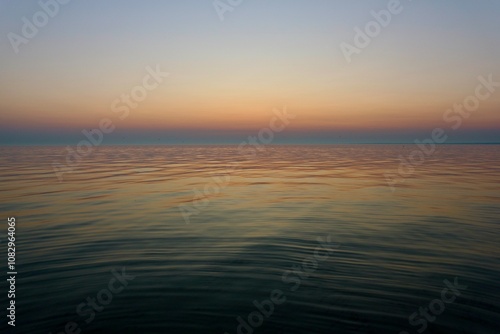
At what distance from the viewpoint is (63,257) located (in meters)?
10.5

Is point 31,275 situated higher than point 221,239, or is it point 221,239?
point 31,275

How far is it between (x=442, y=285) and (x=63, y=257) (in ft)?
30.9

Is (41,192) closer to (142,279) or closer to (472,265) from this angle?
(142,279)

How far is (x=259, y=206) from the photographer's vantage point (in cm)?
1917

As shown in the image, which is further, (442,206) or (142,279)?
(442,206)

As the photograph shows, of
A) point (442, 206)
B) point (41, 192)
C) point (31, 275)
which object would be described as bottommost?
point (442, 206)

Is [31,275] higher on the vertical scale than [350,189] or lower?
higher

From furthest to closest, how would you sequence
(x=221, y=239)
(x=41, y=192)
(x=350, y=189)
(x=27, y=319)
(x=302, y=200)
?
1. (x=350, y=189)
2. (x=41, y=192)
3. (x=302, y=200)
4. (x=221, y=239)
5. (x=27, y=319)

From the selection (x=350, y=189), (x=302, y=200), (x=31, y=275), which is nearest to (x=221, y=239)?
(x=31, y=275)

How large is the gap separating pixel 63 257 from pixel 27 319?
388cm

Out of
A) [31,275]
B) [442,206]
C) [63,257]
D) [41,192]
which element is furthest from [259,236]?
[41,192]

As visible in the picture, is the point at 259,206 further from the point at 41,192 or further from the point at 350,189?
the point at 41,192

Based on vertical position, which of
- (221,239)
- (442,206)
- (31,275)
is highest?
(31,275)

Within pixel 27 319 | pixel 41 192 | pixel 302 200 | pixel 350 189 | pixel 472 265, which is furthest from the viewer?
pixel 350 189
